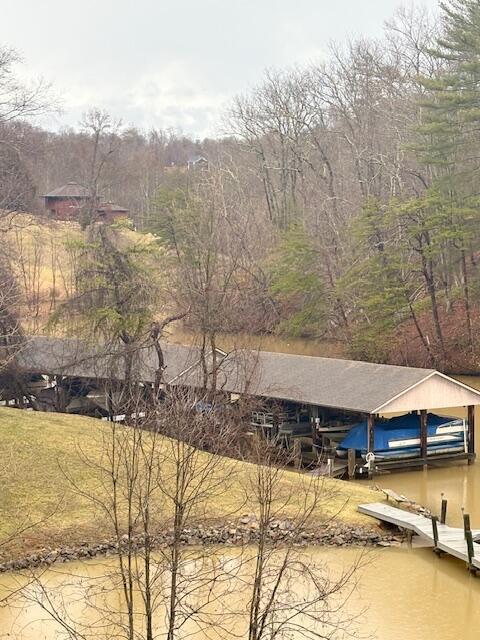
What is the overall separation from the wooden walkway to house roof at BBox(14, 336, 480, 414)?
17.0 ft

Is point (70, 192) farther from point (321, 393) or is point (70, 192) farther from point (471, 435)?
point (471, 435)

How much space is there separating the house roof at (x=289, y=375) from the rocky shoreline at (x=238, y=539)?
6.42m

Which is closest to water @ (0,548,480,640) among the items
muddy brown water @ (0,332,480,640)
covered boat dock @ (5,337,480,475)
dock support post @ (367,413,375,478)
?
muddy brown water @ (0,332,480,640)

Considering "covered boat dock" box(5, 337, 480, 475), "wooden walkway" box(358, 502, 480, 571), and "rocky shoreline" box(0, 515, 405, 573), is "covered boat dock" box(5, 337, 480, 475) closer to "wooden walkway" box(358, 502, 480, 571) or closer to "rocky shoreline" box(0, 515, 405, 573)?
"wooden walkway" box(358, 502, 480, 571)

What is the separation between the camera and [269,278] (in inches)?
2393

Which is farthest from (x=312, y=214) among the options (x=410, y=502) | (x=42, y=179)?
(x=410, y=502)

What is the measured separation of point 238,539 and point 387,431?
9.37 m

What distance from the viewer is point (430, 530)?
2228 centimetres

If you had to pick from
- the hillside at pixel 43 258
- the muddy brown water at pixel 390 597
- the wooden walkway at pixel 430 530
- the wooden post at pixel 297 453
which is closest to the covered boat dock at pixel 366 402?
the wooden post at pixel 297 453

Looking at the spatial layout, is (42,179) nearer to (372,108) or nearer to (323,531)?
(372,108)

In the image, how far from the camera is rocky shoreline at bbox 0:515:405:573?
Result: 839 inches

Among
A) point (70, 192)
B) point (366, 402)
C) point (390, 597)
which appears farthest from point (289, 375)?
point (70, 192)

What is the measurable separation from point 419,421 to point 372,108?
39.5 meters

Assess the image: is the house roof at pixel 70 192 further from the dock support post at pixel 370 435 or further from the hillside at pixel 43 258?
the dock support post at pixel 370 435
